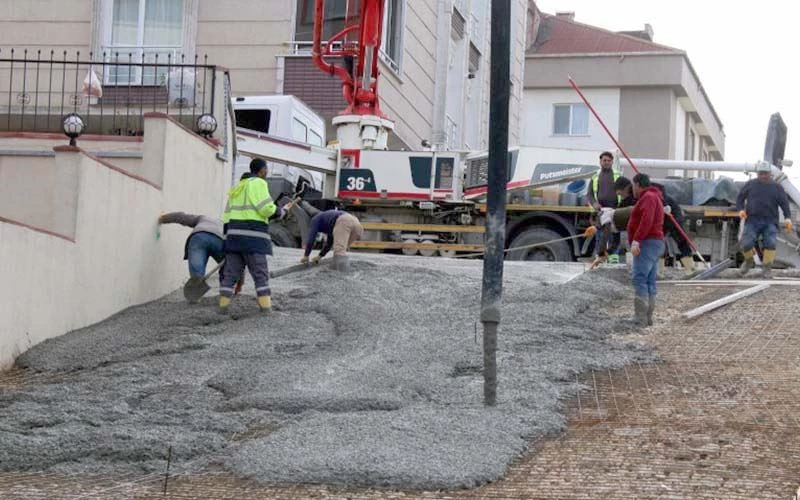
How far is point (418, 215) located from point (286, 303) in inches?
366

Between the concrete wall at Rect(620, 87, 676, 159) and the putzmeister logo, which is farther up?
the concrete wall at Rect(620, 87, 676, 159)

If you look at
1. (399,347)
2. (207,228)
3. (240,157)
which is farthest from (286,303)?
(240,157)

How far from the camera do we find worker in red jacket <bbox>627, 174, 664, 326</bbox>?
13.1 meters

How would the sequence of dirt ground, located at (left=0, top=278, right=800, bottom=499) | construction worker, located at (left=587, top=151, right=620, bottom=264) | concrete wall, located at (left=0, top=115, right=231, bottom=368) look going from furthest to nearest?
construction worker, located at (left=587, top=151, right=620, bottom=264) < concrete wall, located at (left=0, top=115, right=231, bottom=368) < dirt ground, located at (left=0, top=278, right=800, bottom=499)

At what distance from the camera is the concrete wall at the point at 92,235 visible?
1183 cm

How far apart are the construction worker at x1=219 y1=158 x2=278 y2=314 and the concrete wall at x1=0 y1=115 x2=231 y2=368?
121 centimetres

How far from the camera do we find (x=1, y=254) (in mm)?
11375

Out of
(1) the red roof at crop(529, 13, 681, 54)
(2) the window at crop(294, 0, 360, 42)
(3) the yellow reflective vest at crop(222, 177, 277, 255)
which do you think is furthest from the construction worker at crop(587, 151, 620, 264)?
(1) the red roof at crop(529, 13, 681, 54)

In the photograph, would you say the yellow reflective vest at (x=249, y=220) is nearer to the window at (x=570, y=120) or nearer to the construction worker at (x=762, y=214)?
the construction worker at (x=762, y=214)

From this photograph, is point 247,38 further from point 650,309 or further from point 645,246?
point 650,309

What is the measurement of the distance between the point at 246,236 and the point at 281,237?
9.11 m

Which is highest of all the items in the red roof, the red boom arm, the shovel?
the red roof

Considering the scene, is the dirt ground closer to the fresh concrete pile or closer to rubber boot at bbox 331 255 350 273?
the fresh concrete pile

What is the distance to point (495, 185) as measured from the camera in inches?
379
